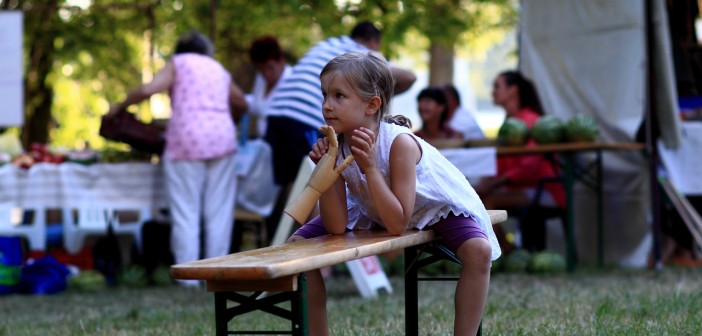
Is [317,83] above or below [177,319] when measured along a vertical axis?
above

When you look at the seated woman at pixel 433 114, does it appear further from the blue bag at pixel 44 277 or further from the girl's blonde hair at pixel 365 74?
the girl's blonde hair at pixel 365 74

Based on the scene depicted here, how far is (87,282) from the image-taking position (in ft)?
27.6

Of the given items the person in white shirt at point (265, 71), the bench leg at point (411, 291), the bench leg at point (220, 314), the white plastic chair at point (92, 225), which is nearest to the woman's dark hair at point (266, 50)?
the person in white shirt at point (265, 71)

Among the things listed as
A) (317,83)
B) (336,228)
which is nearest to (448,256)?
(336,228)

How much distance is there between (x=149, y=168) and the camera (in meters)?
9.01

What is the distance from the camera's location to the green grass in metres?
5.11

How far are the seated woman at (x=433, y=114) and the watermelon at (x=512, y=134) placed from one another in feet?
3.23

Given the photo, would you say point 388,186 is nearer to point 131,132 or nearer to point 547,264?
point 131,132

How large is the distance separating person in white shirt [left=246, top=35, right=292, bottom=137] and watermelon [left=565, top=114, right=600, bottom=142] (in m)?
2.48

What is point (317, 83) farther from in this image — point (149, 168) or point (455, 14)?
point (455, 14)

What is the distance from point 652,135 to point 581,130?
2.25ft

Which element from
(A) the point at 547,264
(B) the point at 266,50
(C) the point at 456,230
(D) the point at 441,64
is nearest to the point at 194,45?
(B) the point at 266,50

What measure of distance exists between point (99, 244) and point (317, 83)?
2810 millimetres

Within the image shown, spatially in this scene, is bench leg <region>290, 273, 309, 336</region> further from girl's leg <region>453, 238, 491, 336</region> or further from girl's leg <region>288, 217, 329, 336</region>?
girl's leg <region>453, 238, 491, 336</region>
